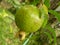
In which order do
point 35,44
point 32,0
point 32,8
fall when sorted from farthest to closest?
point 35,44 < point 32,0 < point 32,8

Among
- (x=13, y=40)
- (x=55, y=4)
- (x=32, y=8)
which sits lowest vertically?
(x=13, y=40)

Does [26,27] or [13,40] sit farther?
[13,40]

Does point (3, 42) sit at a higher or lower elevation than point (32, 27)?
lower

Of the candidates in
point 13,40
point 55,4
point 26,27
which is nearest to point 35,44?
point 13,40

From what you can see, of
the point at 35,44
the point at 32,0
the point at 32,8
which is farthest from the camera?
the point at 35,44

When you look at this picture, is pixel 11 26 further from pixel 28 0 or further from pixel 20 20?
pixel 20 20

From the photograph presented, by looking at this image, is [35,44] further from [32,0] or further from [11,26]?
[32,0]
